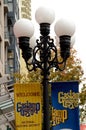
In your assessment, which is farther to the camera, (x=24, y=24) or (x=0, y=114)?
(x=0, y=114)

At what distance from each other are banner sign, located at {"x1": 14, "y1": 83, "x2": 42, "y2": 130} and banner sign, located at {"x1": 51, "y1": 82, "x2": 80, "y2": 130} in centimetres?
31

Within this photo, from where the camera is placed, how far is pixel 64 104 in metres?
11.9

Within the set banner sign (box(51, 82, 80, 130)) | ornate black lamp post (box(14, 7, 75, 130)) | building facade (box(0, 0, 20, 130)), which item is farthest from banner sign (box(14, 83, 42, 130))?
building facade (box(0, 0, 20, 130))

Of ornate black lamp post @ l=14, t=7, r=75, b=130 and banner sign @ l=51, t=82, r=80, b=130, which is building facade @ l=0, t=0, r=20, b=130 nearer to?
ornate black lamp post @ l=14, t=7, r=75, b=130

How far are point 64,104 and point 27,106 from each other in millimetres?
763

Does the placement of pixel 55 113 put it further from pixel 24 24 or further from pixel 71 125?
pixel 24 24

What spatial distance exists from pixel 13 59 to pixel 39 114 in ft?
116

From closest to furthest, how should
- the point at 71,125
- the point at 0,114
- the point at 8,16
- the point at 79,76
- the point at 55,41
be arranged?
the point at 71,125
the point at 55,41
the point at 0,114
the point at 79,76
the point at 8,16

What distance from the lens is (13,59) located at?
47156 millimetres

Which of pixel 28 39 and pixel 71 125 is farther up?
pixel 28 39

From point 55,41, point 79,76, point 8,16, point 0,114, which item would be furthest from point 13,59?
point 55,41

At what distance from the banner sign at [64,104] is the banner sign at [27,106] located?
1.03 feet

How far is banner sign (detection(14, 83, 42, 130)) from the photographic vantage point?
11797 millimetres

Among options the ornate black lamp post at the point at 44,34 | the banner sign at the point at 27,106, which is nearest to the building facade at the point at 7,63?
the ornate black lamp post at the point at 44,34
